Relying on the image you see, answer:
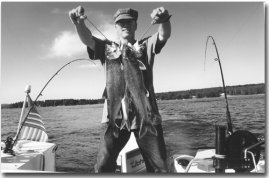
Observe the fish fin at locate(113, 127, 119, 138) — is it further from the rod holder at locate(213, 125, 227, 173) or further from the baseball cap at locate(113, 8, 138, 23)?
the baseball cap at locate(113, 8, 138, 23)

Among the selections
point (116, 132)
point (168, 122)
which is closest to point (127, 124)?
point (116, 132)

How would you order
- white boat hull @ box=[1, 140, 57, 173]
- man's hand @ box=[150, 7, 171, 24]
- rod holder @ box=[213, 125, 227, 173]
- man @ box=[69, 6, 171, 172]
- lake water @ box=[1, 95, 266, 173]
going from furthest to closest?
lake water @ box=[1, 95, 266, 173], white boat hull @ box=[1, 140, 57, 173], man @ box=[69, 6, 171, 172], man's hand @ box=[150, 7, 171, 24], rod holder @ box=[213, 125, 227, 173]

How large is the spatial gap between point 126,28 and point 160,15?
33 centimetres

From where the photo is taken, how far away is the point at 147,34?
2516 millimetres

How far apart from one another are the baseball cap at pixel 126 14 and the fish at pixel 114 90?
347 mm

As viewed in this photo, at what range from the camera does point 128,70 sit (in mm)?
2447

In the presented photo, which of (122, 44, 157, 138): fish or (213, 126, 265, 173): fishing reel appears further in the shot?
(122, 44, 157, 138): fish

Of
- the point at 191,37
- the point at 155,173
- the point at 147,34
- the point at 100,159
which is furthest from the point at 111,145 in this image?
the point at 191,37

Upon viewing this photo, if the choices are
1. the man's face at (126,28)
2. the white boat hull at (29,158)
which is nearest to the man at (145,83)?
the man's face at (126,28)

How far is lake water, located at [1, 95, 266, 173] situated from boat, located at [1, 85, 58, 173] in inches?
4.7

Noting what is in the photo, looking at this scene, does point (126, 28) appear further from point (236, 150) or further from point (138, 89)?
point (236, 150)

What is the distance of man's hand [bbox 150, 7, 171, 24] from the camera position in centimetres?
229

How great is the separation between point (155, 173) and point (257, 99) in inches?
42.7

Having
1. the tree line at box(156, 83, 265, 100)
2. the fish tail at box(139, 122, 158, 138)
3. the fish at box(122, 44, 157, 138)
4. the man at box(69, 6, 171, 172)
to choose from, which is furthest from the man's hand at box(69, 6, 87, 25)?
the fish tail at box(139, 122, 158, 138)
